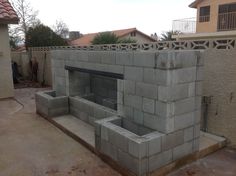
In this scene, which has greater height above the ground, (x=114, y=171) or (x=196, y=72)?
(x=196, y=72)

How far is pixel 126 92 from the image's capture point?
4160 millimetres

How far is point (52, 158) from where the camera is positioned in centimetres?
422

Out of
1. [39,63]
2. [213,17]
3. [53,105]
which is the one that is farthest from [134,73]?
[213,17]

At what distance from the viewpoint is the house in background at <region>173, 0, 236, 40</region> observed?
49.9 ft

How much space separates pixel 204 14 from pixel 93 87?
1535cm

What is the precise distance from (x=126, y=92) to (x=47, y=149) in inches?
74.4

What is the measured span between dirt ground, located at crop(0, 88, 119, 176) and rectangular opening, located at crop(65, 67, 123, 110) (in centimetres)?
115

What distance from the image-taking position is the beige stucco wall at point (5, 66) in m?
8.59

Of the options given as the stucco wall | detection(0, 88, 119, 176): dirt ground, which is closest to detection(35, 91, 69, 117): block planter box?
detection(0, 88, 119, 176): dirt ground

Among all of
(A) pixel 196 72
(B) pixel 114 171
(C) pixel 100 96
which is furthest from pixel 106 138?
(C) pixel 100 96

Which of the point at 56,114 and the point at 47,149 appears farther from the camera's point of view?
the point at 56,114

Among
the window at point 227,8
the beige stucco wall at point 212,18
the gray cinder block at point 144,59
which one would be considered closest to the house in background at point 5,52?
the gray cinder block at point 144,59

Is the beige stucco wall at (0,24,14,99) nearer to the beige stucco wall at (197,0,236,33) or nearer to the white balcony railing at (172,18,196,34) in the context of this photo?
the white balcony railing at (172,18,196,34)

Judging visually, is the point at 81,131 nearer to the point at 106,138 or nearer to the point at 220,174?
the point at 106,138
